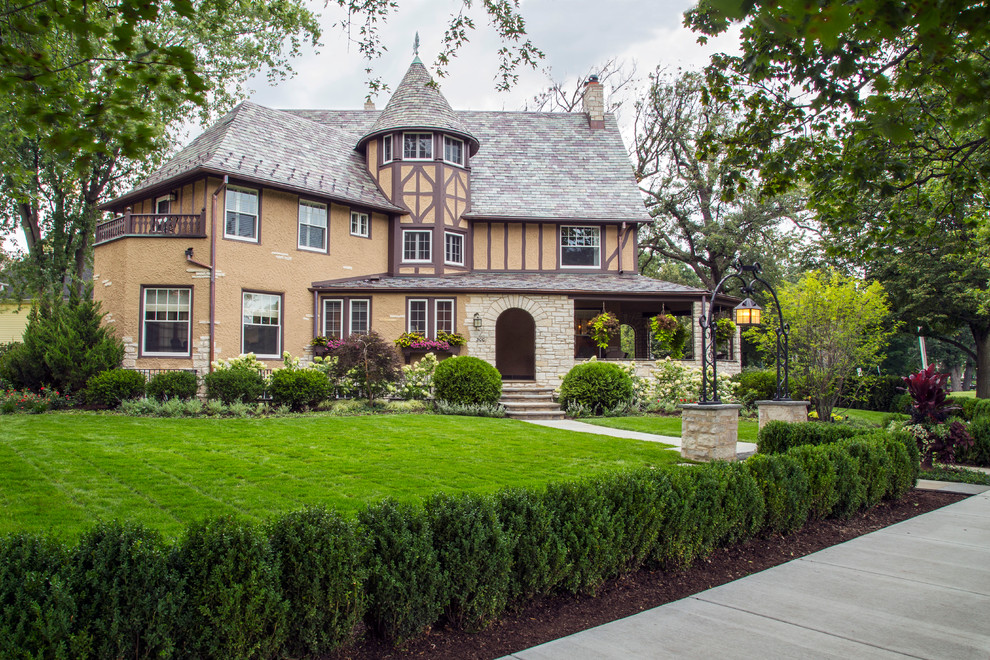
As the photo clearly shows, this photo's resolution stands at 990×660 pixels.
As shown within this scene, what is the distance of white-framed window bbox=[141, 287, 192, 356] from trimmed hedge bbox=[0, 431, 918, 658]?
44.1ft

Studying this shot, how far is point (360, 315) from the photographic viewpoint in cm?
1758

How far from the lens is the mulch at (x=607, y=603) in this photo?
11.2ft

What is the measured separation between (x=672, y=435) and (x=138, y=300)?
12.8m

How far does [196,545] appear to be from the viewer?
3.04 meters

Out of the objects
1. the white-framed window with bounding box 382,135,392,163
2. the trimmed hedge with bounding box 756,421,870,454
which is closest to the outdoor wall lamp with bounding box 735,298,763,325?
the trimmed hedge with bounding box 756,421,870,454

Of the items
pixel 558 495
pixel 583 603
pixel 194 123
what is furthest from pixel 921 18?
pixel 194 123

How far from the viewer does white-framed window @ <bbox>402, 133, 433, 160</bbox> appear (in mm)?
19312

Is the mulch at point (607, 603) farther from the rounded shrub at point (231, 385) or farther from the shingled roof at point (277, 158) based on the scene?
the shingled roof at point (277, 158)

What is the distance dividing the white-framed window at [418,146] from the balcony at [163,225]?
6532mm

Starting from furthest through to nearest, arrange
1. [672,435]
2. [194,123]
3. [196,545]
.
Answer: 1. [194,123]
2. [672,435]
3. [196,545]

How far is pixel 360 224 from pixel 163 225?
5250mm

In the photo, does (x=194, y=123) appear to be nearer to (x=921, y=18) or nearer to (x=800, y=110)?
(x=800, y=110)

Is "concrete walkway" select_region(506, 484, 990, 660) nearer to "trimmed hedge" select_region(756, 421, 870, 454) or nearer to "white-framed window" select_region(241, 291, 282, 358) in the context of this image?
"trimmed hedge" select_region(756, 421, 870, 454)

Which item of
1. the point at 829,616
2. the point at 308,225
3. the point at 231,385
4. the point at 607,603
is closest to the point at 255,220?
the point at 308,225
